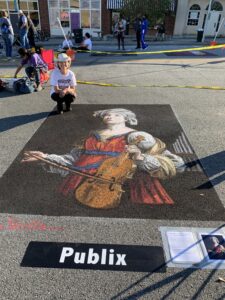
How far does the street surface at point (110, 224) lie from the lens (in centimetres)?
273

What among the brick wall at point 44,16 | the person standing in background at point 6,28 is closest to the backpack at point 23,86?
the person standing in background at point 6,28


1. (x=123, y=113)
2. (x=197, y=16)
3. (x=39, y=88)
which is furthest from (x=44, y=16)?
(x=123, y=113)

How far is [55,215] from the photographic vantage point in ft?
12.0

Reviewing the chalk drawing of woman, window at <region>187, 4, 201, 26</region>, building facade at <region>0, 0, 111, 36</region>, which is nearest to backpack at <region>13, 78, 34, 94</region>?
the chalk drawing of woman

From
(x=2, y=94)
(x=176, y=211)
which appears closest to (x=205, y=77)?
(x=2, y=94)

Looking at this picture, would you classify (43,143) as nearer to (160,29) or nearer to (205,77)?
(205,77)

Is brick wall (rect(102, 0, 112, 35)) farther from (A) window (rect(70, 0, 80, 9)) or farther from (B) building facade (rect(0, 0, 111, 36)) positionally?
(A) window (rect(70, 0, 80, 9))

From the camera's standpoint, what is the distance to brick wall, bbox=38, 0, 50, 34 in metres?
24.4

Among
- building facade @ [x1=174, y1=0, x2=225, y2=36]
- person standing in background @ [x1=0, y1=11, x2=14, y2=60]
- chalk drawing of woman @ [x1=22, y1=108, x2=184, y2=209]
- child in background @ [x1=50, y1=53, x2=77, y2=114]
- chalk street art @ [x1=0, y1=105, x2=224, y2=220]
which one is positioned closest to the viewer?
chalk street art @ [x1=0, y1=105, x2=224, y2=220]

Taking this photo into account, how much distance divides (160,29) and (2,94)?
1895 centimetres

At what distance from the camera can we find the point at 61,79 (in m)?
6.86

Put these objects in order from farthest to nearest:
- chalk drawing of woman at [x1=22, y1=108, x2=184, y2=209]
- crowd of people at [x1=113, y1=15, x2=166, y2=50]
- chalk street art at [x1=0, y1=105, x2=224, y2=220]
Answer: crowd of people at [x1=113, y1=15, x2=166, y2=50]
chalk drawing of woman at [x1=22, y1=108, x2=184, y2=209]
chalk street art at [x1=0, y1=105, x2=224, y2=220]

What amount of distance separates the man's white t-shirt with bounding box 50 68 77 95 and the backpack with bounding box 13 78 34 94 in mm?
2207
